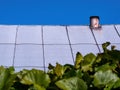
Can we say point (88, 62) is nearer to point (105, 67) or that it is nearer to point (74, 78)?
point (105, 67)

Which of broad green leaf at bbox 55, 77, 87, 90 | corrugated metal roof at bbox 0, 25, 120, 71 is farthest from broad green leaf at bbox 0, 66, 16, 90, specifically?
corrugated metal roof at bbox 0, 25, 120, 71

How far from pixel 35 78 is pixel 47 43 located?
252 inches

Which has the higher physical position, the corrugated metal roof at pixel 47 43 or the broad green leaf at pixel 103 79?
the corrugated metal roof at pixel 47 43

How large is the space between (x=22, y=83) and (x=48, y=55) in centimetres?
565

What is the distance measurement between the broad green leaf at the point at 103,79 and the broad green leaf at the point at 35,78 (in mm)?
208

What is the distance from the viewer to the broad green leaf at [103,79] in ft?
4.36

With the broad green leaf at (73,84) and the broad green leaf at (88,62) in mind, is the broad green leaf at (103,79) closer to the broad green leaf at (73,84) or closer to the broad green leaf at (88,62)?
the broad green leaf at (73,84)

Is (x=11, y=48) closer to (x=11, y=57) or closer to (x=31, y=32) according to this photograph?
(x=11, y=57)

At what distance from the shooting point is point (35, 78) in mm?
1369

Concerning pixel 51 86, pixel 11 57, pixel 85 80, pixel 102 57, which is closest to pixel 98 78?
pixel 85 80

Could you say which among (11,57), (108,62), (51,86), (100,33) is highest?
(100,33)

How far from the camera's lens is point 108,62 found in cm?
161
